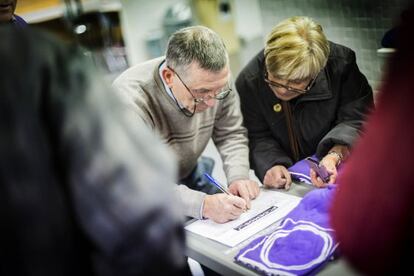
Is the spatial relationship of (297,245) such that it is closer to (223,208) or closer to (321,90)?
(223,208)

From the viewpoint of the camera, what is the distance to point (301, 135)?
6.09 feet

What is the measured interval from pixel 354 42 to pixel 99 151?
4.16 feet

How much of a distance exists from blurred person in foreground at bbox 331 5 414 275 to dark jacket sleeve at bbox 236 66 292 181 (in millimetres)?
1042

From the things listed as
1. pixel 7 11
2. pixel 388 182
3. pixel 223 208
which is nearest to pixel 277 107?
pixel 223 208

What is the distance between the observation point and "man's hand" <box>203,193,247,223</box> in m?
1.53

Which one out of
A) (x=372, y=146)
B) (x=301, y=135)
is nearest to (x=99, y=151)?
(x=372, y=146)

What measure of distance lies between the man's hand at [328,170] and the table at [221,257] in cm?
30

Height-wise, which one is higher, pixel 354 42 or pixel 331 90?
pixel 354 42

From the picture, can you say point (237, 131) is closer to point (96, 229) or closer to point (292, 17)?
point (292, 17)

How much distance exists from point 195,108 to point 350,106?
1.91 feet

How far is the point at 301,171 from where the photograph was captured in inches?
68.3

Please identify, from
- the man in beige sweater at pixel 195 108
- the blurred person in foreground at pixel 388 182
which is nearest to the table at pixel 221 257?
the man in beige sweater at pixel 195 108

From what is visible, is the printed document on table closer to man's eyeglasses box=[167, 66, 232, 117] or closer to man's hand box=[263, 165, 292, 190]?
man's hand box=[263, 165, 292, 190]

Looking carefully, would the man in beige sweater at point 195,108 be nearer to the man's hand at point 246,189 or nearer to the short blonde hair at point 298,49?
the man's hand at point 246,189
